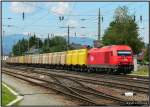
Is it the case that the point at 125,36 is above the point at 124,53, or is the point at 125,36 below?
above

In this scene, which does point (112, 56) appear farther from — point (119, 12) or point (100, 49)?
point (119, 12)

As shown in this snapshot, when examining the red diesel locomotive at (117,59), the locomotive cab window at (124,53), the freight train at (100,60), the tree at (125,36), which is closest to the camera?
the red diesel locomotive at (117,59)

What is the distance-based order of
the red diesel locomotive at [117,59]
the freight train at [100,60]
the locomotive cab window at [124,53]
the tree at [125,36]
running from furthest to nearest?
the tree at [125,36]
the locomotive cab window at [124,53]
the freight train at [100,60]
the red diesel locomotive at [117,59]

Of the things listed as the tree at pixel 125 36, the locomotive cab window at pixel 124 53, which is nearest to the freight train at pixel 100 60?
the locomotive cab window at pixel 124 53

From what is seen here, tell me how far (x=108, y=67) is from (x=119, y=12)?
4747 centimetres

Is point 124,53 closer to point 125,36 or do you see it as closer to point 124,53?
point 124,53

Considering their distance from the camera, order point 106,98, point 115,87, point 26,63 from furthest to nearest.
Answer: point 26,63, point 115,87, point 106,98

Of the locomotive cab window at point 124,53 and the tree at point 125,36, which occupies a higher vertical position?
the tree at point 125,36

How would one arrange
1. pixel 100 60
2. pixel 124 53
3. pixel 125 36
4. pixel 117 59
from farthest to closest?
pixel 125 36 < pixel 100 60 < pixel 124 53 < pixel 117 59

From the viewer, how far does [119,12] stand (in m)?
90.6

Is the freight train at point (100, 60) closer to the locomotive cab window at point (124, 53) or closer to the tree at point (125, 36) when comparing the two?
the locomotive cab window at point (124, 53)

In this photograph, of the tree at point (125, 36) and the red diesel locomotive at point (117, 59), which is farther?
the tree at point (125, 36)

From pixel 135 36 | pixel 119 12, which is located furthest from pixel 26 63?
pixel 135 36

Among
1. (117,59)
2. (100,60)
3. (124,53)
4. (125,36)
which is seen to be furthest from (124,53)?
(125,36)
